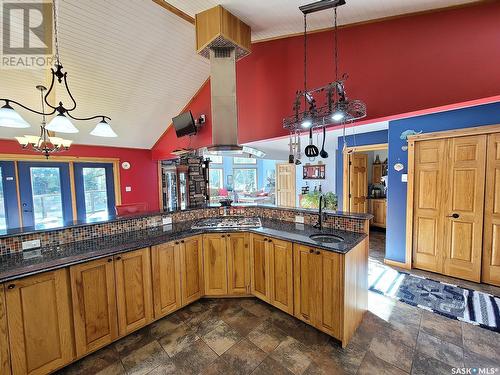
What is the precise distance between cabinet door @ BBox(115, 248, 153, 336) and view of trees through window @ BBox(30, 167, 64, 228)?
3.93 metres

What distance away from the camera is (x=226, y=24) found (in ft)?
7.82

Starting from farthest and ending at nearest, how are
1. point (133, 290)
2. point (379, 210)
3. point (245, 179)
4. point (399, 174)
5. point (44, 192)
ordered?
point (245, 179) → point (379, 210) → point (44, 192) → point (399, 174) → point (133, 290)

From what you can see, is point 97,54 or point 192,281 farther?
point 97,54

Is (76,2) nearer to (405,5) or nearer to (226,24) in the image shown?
(226,24)

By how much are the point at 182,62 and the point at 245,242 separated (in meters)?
3.40

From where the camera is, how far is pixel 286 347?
1.77 metres

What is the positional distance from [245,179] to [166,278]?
911cm

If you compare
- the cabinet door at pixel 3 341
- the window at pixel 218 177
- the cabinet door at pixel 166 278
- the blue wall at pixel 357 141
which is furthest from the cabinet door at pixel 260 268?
the window at pixel 218 177

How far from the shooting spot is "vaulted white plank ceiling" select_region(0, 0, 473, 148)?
2.25 metres

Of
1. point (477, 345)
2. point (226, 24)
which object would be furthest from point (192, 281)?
point (226, 24)

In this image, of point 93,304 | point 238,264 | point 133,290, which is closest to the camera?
point 93,304

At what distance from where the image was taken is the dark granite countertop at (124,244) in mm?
1466

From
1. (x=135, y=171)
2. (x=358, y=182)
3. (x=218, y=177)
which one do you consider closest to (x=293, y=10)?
(x=358, y=182)

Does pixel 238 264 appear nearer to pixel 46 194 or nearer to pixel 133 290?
pixel 133 290
